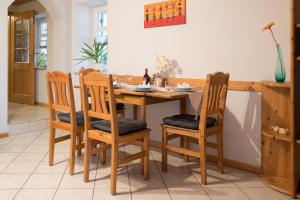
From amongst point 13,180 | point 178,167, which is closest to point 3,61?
point 13,180

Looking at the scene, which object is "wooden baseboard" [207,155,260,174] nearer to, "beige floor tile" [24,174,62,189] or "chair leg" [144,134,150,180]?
"chair leg" [144,134,150,180]

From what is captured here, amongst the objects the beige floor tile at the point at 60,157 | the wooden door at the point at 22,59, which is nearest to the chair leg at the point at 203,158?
the beige floor tile at the point at 60,157

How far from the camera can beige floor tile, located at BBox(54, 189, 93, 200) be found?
2.26 meters

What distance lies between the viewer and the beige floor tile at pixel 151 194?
2.29 meters

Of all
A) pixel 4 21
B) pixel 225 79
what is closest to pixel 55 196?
pixel 225 79

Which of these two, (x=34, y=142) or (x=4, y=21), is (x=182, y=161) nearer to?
(x=34, y=142)

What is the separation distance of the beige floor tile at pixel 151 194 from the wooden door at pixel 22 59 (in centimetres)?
442

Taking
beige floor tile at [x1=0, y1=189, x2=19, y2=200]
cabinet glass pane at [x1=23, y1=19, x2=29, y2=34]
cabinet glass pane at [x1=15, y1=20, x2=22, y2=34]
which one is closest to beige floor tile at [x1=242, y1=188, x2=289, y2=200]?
beige floor tile at [x1=0, y1=189, x2=19, y2=200]

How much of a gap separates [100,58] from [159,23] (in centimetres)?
141

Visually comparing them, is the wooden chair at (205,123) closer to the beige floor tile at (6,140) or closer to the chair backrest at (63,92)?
the chair backrest at (63,92)

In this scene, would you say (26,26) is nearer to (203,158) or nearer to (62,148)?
(62,148)

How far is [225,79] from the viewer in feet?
8.82

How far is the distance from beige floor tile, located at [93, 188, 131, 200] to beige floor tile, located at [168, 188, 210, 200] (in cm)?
36

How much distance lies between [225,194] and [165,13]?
215 centimetres
